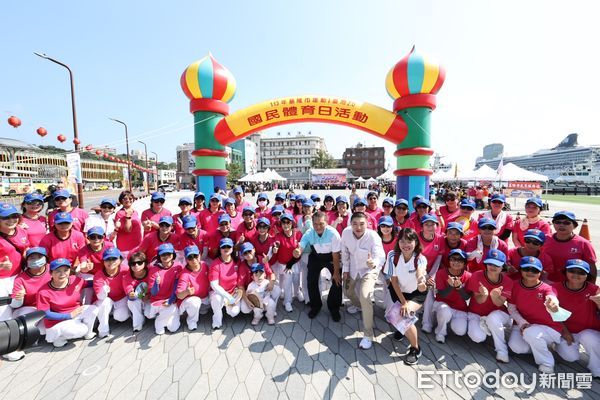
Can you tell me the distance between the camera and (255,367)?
305 cm

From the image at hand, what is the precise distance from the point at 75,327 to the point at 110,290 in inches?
21.2

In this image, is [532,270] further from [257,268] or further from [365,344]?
[257,268]

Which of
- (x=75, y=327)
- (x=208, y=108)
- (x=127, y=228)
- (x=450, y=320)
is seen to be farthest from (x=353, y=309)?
(x=208, y=108)

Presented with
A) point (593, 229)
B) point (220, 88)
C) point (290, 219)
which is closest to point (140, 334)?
point (290, 219)

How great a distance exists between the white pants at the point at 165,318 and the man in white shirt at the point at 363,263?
2484 mm

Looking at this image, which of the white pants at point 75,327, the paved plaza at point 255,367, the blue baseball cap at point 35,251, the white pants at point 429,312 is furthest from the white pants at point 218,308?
the white pants at point 429,312

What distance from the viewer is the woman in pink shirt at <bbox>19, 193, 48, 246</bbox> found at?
155 inches

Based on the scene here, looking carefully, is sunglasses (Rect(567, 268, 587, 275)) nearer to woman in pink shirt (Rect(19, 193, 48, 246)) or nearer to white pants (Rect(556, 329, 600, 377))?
white pants (Rect(556, 329, 600, 377))

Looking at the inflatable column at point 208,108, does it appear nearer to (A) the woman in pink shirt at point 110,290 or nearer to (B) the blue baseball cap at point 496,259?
(A) the woman in pink shirt at point 110,290

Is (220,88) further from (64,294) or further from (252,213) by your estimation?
(64,294)

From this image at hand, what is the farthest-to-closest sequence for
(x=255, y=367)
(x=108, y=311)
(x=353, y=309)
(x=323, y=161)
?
(x=323, y=161), (x=353, y=309), (x=108, y=311), (x=255, y=367)

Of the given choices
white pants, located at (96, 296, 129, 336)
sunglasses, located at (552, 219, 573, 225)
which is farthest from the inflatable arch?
white pants, located at (96, 296, 129, 336)

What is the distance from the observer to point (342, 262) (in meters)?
3.97

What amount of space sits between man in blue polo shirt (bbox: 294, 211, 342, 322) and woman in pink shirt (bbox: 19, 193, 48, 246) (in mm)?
3873
